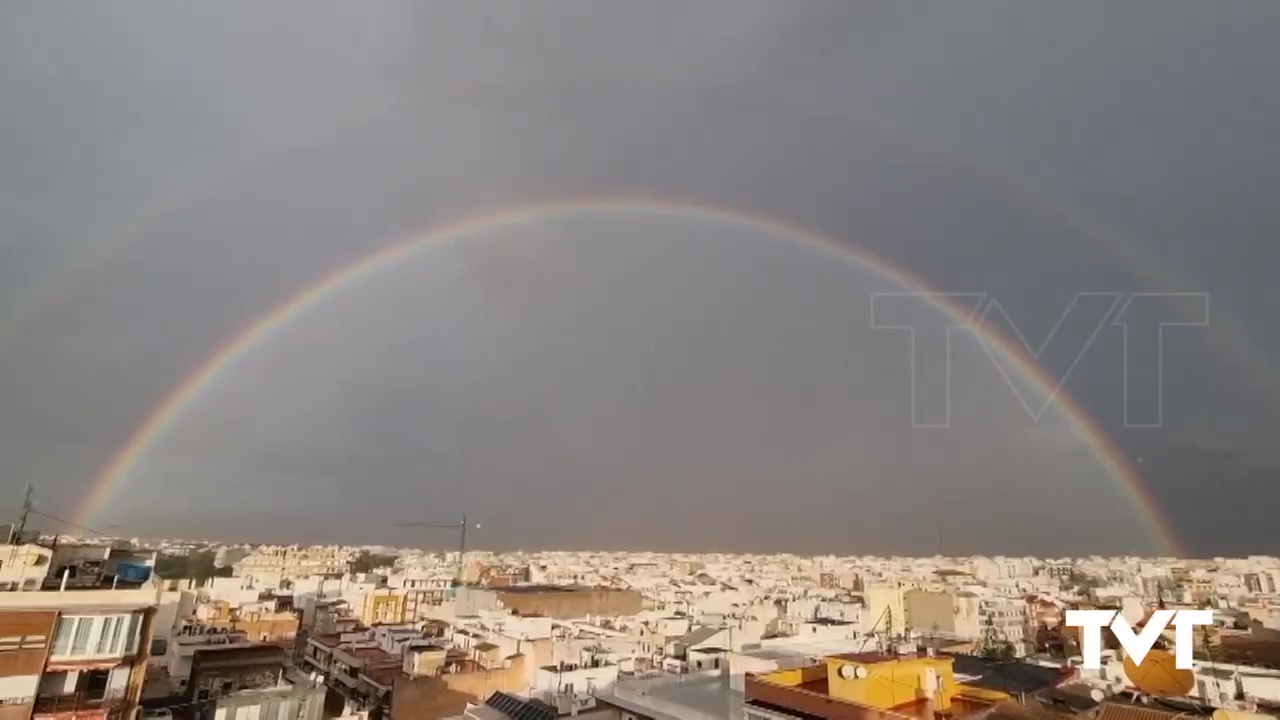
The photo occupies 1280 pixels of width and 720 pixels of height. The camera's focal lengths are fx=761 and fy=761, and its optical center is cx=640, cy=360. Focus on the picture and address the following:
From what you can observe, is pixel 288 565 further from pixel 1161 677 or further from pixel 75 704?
pixel 1161 677

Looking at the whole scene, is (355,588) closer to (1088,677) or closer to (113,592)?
(113,592)

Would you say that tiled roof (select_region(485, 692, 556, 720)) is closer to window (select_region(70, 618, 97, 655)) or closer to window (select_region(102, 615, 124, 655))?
window (select_region(102, 615, 124, 655))

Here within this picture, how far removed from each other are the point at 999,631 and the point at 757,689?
28760 mm

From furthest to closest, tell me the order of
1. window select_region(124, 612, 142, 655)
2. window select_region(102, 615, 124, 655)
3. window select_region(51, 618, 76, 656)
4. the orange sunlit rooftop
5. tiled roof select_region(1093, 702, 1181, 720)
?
window select_region(124, 612, 142, 655), window select_region(102, 615, 124, 655), window select_region(51, 618, 76, 656), the orange sunlit rooftop, tiled roof select_region(1093, 702, 1181, 720)

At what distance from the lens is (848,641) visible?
24.8 meters

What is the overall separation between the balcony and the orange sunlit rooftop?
358 inches

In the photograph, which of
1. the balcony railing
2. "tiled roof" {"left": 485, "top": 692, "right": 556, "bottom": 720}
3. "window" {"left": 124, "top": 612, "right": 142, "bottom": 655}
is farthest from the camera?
"tiled roof" {"left": 485, "top": 692, "right": 556, "bottom": 720}

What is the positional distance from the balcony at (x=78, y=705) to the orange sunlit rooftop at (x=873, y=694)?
910 cm

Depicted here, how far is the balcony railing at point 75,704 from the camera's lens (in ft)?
33.6

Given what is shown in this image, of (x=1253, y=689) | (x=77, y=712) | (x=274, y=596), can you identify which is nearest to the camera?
(x=77, y=712)

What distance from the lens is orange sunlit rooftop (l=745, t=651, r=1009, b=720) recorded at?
9953 millimetres

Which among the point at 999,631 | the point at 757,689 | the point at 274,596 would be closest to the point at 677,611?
the point at 999,631

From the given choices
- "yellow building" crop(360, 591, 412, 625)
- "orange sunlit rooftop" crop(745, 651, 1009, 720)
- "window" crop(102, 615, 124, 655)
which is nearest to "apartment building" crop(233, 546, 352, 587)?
"yellow building" crop(360, 591, 412, 625)

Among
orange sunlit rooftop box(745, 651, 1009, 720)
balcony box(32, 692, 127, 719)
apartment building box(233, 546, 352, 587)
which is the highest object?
orange sunlit rooftop box(745, 651, 1009, 720)
